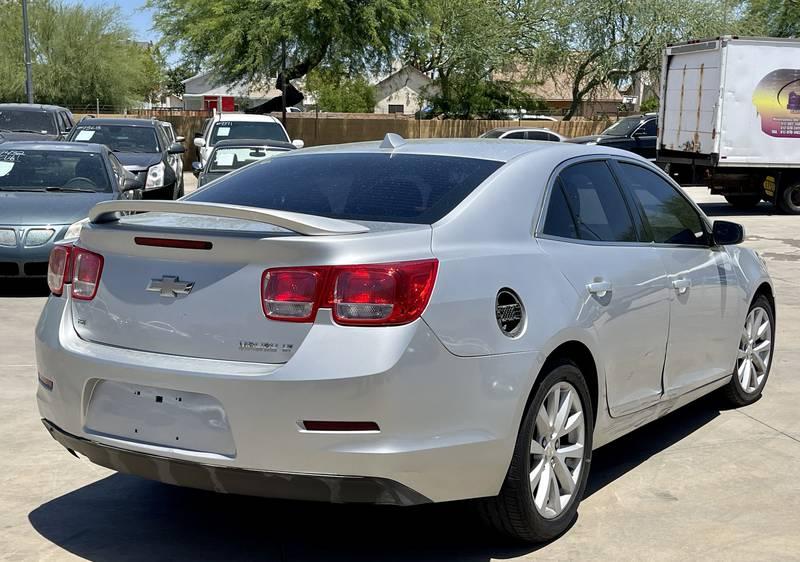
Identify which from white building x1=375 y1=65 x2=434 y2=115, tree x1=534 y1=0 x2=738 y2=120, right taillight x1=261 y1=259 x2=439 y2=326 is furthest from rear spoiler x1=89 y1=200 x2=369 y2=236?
white building x1=375 y1=65 x2=434 y2=115

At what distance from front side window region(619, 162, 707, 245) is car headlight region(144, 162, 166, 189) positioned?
12365mm

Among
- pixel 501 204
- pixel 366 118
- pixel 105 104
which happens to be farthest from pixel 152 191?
pixel 105 104

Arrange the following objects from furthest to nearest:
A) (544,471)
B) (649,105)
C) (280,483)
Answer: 1. (649,105)
2. (544,471)
3. (280,483)

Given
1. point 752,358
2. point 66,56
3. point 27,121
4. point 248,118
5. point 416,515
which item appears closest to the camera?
point 416,515

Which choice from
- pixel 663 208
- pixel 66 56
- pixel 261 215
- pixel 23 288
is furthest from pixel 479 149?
pixel 66 56

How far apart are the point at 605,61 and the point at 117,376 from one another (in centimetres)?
4108

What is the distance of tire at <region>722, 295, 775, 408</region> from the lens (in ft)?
21.4

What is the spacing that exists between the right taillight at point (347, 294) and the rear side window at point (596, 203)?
48.4 inches

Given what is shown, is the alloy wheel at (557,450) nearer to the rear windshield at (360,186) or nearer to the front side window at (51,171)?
the rear windshield at (360,186)

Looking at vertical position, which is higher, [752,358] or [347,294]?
[347,294]

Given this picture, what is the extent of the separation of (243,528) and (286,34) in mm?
28947

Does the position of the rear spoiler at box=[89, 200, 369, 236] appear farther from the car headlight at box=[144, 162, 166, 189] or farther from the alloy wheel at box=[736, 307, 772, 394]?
the car headlight at box=[144, 162, 166, 189]

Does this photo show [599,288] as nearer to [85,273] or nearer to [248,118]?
[85,273]

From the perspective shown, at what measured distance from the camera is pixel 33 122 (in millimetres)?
23531
